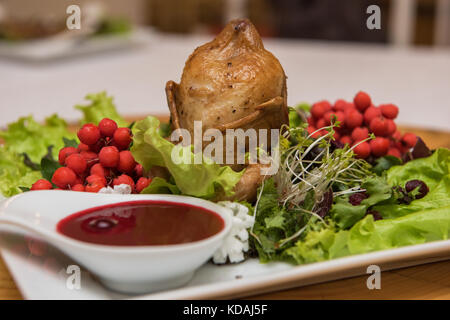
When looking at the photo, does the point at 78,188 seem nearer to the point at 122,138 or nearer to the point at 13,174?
the point at 122,138

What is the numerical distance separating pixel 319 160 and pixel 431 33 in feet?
23.7

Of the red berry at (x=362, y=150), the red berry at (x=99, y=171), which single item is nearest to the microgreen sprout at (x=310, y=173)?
the red berry at (x=362, y=150)

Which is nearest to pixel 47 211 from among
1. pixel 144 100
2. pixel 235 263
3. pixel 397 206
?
pixel 235 263

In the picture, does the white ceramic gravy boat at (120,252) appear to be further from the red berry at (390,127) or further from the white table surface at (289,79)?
the white table surface at (289,79)

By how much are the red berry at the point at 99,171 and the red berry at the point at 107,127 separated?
5.1 inches

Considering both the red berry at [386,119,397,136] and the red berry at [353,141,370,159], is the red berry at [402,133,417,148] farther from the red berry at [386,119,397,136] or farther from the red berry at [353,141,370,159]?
the red berry at [353,141,370,159]

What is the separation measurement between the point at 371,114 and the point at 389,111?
3.8 inches

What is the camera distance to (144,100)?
4797 millimetres

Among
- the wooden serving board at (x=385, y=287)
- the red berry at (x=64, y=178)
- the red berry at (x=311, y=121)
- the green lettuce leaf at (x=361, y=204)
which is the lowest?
the wooden serving board at (x=385, y=287)

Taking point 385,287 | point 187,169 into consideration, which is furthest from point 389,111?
point 187,169

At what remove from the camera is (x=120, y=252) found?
5.01 feet

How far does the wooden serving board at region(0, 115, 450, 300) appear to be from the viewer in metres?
1.72

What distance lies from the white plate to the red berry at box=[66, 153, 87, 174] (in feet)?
1.08

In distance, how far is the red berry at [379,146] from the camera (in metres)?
2.53
